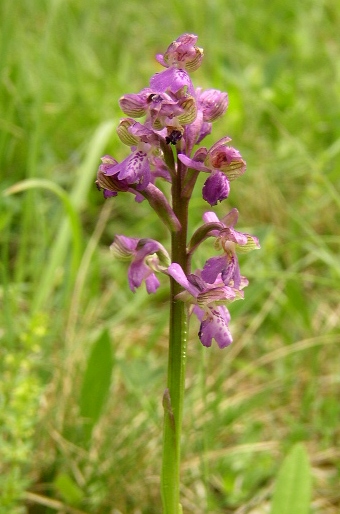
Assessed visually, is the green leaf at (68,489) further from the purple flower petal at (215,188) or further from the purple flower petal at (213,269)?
the purple flower petal at (215,188)

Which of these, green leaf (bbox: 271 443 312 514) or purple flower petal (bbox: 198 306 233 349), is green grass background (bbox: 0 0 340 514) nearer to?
green leaf (bbox: 271 443 312 514)

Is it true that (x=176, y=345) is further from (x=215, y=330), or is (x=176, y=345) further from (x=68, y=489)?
(x=68, y=489)

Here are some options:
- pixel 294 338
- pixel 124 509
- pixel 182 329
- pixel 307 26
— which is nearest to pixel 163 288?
pixel 294 338

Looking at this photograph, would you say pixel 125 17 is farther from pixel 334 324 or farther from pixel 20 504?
pixel 20 504

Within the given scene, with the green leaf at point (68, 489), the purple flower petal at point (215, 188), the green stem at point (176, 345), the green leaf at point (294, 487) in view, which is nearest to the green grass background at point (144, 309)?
the green leaf at point (68, 489)

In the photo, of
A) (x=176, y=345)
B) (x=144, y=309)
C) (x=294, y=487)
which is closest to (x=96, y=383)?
(x=294, y=487)
